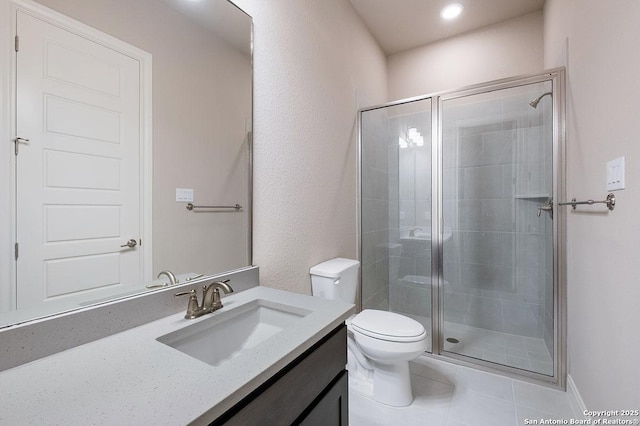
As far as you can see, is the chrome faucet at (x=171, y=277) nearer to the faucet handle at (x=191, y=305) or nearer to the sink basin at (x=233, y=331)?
the faucet handle at (x=191, y=305)

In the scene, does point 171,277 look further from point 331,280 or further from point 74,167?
point 331,280

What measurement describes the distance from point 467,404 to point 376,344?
65cm

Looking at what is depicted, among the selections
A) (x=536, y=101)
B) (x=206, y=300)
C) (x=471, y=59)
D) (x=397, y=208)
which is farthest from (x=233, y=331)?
(x=471, y=59)

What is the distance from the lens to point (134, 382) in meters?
0.59

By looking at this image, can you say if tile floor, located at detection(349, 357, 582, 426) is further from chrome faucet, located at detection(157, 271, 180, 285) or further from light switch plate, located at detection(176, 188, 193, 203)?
light switch plate, located at detection(176, 188, 193, 203)

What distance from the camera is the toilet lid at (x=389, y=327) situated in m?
1.48

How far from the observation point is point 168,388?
566 mm

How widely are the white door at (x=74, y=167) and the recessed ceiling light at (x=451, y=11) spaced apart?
2.57 meters

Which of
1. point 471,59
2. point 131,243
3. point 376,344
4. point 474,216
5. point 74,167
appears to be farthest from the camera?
point 471,59

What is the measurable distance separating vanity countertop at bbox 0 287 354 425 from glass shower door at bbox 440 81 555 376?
180 cm

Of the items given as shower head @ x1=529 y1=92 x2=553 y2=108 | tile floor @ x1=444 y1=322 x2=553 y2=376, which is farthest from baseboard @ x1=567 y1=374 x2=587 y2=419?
shower head @ x1=529 y1=92 x2=553 y2=108

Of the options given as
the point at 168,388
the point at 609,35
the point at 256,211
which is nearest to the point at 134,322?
the point at 168,388

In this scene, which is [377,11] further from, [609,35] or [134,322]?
[134,322]

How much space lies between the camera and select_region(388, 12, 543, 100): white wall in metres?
2.54
